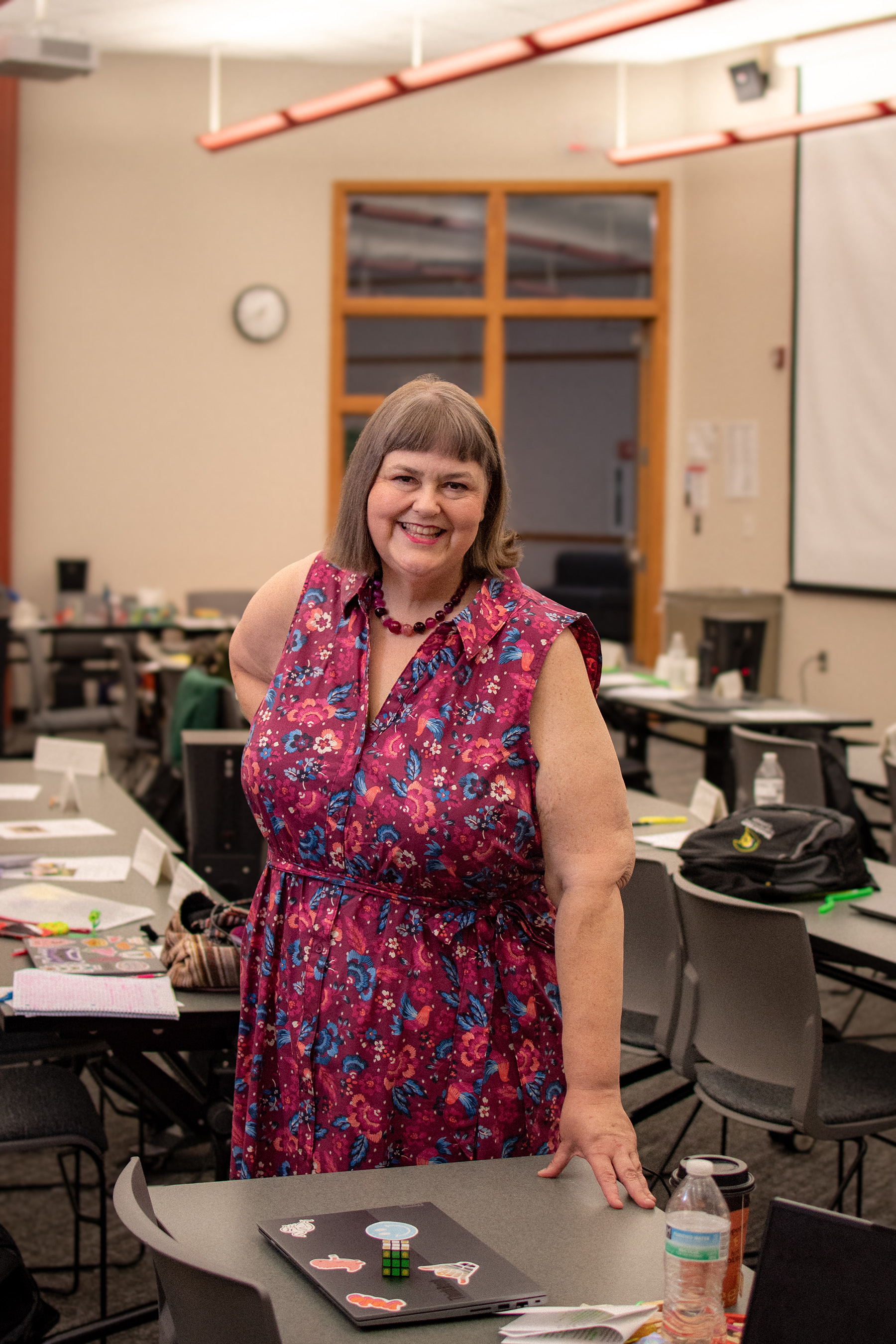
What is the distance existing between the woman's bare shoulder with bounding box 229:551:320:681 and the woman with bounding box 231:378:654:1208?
144 millimetres

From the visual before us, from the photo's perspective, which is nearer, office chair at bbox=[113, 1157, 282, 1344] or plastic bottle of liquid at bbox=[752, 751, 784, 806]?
office chair at bbox=[113, 1157, 282, 1344]

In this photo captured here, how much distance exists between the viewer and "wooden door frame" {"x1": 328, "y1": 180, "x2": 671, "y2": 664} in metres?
10.3

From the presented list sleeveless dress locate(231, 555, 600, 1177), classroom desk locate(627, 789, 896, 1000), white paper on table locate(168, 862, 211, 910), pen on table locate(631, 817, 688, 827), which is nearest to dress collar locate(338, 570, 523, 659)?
sleeveless dress locate(231, 555, 600, 1177)

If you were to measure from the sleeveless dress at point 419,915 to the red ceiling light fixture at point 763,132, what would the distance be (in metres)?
6.31

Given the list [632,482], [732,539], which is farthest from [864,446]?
[632,482]

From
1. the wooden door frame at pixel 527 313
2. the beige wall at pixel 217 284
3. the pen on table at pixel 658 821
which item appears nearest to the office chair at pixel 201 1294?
the pen on table at pixel 658 821

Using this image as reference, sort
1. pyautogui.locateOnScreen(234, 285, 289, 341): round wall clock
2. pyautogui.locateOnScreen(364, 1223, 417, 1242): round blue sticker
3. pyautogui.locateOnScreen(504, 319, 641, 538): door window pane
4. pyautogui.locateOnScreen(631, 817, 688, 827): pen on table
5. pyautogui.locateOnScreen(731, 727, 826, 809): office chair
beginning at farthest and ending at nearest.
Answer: pyautogui.locateOnScreen(504, 319, 641, 538): door window pane < pyautogui.locateOnScreen(234, 285, 289, 341): round wall clock < pyautogui.locateOnScreen(731, 727, 826, 809): office chair < pyautogui.locateOnScreen(631, 817, 688, 827): pen on table < pyautogui.locateOnScreen(364, 1223, 417, 1242): round blue sticker

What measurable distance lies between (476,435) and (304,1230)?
0.94m

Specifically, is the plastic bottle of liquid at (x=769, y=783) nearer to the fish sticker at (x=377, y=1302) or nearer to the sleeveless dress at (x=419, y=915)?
the sleeveless dress at (x=419, y=915)

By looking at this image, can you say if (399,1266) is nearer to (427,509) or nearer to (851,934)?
(427,509)

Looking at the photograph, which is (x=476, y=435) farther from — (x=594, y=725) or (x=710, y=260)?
(x=710, y=260)

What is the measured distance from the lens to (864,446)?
835cm

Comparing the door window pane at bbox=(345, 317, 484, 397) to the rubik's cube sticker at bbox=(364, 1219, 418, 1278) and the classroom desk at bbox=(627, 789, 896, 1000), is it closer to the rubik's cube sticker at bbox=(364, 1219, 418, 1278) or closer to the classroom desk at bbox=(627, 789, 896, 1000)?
the classroom desk at bbox=(627, 789, 896, 1000)

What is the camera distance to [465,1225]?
4.84ft
